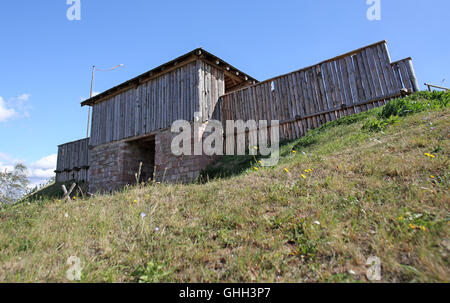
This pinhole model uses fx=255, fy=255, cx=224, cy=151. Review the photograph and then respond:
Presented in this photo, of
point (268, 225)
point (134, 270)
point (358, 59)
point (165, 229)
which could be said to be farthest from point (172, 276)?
point (358, 59)

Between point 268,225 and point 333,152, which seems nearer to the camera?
point 268,225

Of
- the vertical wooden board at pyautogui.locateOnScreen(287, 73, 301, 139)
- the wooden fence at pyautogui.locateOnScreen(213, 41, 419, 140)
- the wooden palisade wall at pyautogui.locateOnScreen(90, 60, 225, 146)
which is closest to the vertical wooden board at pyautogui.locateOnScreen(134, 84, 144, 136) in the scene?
the wooden palisade wall at pyautogui.locateOnScreen(90, 60, 225, 146)

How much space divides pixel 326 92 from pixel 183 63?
514 centimetres

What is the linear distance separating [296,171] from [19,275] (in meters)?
4.06

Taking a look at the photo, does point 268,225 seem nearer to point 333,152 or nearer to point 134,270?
point 134,270

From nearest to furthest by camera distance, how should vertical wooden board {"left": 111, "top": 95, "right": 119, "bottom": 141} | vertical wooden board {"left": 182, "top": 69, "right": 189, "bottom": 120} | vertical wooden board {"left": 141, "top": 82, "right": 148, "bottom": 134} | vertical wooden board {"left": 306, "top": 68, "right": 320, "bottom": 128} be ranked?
vertical wooden board {"left": 306, "top": 68, "right": 320, "bottom": 128} → vertical wooden board {"left": 182, "top": 69, "right": 189, "bottom": 120} → vertical wooden board {"left": 141, "top": 82, "right": 148, "bottom": 134} → vertical wooden board {"left": 111, "top": 95, "right": 119, "bottom": 141}

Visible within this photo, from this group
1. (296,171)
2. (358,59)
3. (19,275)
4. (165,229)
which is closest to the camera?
(19,275)

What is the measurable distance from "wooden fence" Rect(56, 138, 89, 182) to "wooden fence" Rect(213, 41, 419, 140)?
10067mm

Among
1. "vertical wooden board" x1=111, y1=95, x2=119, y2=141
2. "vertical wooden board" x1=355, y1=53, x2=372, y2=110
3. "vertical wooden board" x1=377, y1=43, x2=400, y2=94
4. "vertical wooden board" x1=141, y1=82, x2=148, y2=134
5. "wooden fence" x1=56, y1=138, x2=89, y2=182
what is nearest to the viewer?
"vertical wooden board" x1=377, y1=43, x2=400, y2=94

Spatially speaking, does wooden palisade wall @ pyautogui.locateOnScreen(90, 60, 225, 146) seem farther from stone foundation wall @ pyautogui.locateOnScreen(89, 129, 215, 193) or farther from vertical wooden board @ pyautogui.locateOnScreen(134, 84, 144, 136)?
stone foundation wall @ pyautogui.locateOnScreen(89, 129, 215, 193)

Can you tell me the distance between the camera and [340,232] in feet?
8.42
